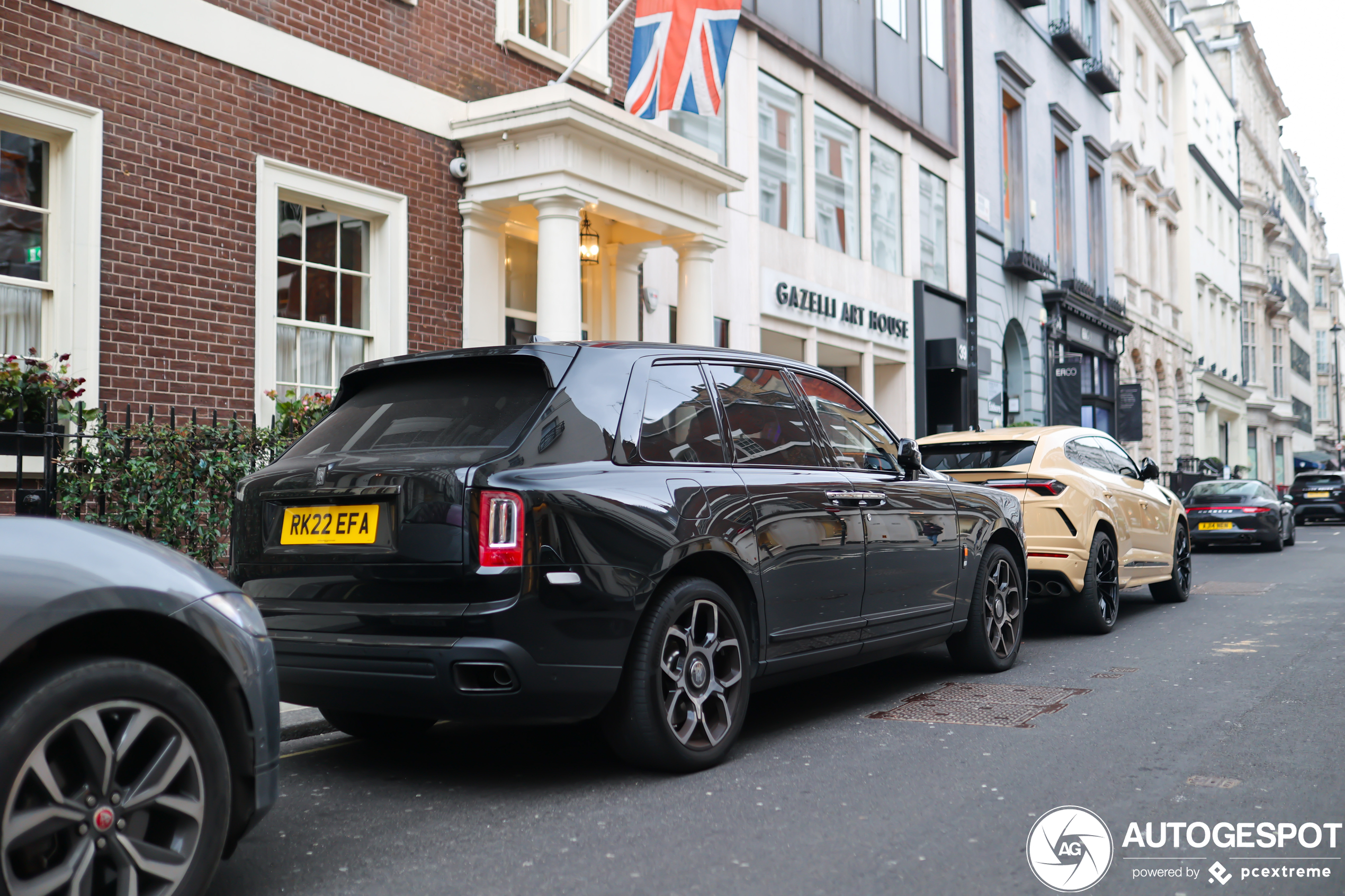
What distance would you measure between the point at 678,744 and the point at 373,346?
7.62 m

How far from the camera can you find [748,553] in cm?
505

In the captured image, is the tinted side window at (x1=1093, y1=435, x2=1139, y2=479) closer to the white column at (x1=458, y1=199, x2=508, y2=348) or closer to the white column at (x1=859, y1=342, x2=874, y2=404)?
the white column at (x1=458, y1=199, x2=508, y2=348)

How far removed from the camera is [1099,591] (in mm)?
9047

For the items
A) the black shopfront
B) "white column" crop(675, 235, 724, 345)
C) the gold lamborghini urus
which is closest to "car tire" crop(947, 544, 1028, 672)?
the gold lamborghini urus

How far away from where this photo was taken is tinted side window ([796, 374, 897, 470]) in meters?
6.05

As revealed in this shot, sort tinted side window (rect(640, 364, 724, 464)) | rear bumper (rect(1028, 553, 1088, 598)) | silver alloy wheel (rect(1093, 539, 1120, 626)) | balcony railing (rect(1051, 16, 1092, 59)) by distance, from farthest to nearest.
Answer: balcony railing (rect(1051, 16, 1092, 59))
silver alloy wheel (rect(1093, 539, 1120, 626))
rear bumper (rect(1028, 553, 1088, 598))
tinted side window (rect(640, 364, 724, 464))

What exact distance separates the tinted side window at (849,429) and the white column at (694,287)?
7423 mm

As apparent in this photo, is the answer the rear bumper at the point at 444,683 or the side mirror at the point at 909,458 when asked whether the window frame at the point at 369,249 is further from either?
the rear bumper at the point at 444,683

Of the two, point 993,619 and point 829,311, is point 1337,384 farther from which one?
point 993,619

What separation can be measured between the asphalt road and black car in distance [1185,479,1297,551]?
46.3 feet

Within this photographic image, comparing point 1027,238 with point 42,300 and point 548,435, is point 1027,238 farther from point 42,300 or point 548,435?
point 548,435

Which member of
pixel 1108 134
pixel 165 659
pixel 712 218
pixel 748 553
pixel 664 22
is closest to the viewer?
pixel 165 659

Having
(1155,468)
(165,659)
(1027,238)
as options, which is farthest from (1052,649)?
(1027,238)

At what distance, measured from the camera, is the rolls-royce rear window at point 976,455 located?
29.9 feet
